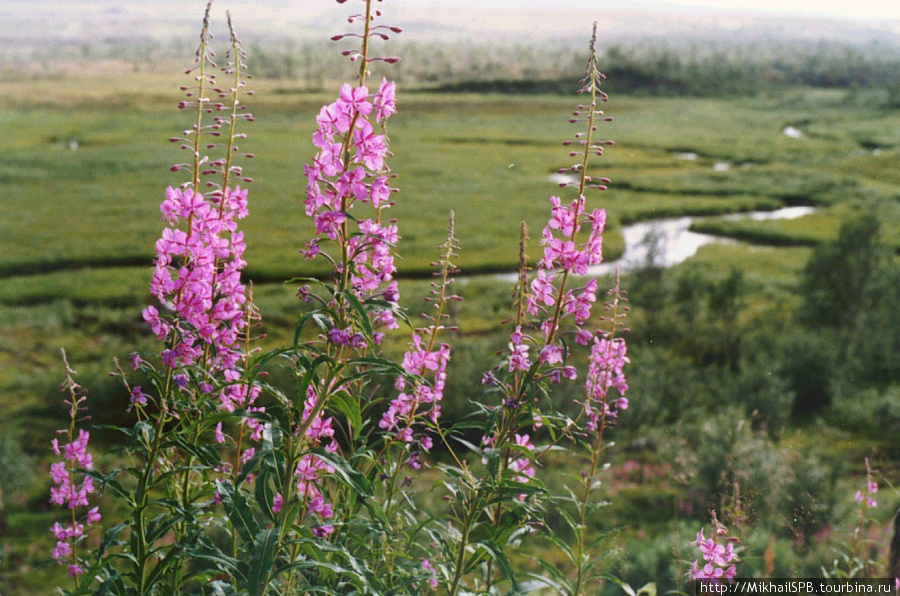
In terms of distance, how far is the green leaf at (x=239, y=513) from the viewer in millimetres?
1986

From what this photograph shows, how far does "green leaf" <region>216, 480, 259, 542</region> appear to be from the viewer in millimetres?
1986

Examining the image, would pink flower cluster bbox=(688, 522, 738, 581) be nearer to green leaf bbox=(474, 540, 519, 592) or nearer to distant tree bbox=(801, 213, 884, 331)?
green leaf bbox=(474, 540, 519, 592)

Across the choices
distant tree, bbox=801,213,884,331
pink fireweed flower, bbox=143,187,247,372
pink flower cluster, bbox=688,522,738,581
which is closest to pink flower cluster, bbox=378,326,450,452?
pink fireweed flower, bbox=143,187,247,372

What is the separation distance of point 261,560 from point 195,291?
29.3 inches

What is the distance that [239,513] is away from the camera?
6.52ft

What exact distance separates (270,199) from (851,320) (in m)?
18.5

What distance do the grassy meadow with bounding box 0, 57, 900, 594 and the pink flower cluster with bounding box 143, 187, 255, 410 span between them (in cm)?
79

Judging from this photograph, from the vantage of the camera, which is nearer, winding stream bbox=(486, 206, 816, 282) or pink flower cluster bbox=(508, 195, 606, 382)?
pink flower cluster bbox=(508, 195, 606, 382)

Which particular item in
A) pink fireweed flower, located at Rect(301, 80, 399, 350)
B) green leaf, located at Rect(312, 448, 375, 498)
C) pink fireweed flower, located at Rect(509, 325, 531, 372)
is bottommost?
green leaf, located at Rect(312, 448, 375, 498)

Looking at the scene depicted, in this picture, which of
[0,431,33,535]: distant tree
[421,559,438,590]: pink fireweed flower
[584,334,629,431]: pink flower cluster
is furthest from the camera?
[0,431,33,535]: distant tree

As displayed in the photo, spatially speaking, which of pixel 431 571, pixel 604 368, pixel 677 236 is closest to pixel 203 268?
pixel 431 571

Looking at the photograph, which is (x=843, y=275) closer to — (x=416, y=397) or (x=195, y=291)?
(x=416, y=397)

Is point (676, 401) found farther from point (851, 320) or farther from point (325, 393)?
point (325, 393)

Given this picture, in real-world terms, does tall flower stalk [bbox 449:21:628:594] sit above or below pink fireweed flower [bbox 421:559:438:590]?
above
